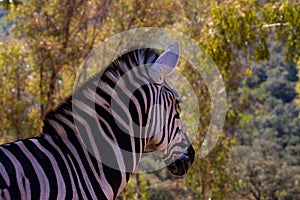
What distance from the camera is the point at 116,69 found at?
3.07 meters

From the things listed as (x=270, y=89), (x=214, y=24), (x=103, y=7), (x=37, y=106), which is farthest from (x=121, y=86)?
(x=270, y=89)

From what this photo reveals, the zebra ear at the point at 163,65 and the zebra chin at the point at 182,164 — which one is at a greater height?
the zebra ear at the point at 163,65

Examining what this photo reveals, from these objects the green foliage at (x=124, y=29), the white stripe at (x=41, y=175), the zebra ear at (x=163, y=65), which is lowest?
the white stripe at (x=41, y=175)

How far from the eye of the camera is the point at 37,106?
13352mm

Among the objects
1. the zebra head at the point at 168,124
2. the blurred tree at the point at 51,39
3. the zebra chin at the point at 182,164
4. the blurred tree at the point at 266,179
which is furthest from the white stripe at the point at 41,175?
the blurred tree at the point at 266,179

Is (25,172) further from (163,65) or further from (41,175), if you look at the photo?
(163,65)

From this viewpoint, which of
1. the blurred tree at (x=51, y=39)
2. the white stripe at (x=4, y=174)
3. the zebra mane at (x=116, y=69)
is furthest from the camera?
the blurred tree at (x=51, y=39)

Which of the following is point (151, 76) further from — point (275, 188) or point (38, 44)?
point (275, 188)

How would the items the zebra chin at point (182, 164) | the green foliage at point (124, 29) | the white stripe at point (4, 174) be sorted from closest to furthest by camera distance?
the white stripe at point (4, 174), the zebra chin at point (182, 164), the green foliage at point (124, 29)

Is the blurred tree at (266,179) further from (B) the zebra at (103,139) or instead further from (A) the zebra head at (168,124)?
(B) the zebra at (103,139)

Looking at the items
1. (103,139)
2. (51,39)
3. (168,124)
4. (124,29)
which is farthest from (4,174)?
(124,29)

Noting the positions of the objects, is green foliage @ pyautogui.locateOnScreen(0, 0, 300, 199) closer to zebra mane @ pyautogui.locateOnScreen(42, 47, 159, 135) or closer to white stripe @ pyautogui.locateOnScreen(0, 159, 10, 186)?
zebra mane @ pyautogui.locateOnScreen(42, 47, 159, 135)

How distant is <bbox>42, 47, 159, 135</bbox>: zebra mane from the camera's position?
9.19 ft

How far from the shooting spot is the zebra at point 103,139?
2.54 m
